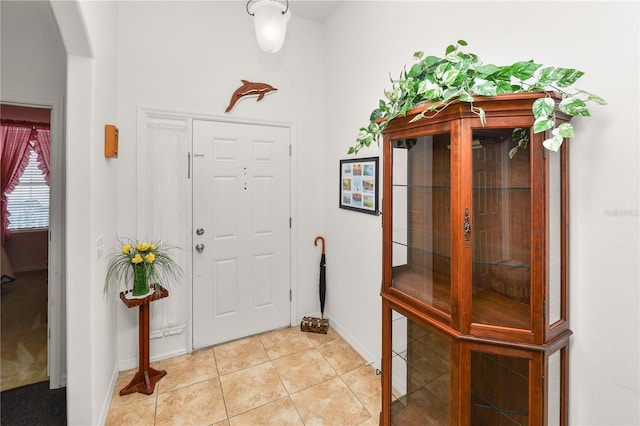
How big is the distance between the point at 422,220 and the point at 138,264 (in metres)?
1.96

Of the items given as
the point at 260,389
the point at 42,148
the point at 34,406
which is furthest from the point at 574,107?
the point at 42,148

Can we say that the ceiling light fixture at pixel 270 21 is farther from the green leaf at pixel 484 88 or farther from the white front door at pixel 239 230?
the green leaf at pixel 484 88

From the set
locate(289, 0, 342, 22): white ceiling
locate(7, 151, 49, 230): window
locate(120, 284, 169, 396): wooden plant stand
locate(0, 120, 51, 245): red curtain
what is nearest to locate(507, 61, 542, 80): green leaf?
locate(289, 0, 342, 22): white ceiling

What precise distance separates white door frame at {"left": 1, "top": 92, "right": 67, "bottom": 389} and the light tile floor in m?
0.46

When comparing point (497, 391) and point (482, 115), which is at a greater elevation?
point (482, 115)

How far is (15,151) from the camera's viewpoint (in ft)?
15.0

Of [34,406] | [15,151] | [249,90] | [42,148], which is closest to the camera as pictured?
[34,406]

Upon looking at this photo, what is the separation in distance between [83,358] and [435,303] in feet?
6.21

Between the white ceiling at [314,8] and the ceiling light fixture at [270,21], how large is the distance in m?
1.11

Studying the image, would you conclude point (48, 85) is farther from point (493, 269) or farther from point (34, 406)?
point (493, 269)

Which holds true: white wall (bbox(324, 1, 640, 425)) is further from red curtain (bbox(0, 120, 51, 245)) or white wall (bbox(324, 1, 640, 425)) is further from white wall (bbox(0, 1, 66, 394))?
red curtain (bbox(0, 120, 51, 245))

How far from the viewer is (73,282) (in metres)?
1.62

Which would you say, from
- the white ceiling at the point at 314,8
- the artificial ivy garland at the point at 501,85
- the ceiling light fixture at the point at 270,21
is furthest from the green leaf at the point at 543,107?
the white ceiling at the point at 314,8

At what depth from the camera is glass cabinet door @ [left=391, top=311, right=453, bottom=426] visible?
4.55 ft
